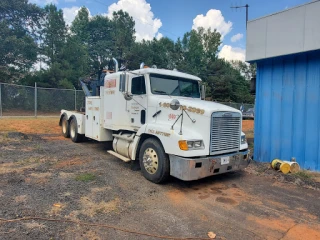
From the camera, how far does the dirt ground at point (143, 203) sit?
3453 millimetres

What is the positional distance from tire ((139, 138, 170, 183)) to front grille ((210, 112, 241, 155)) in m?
1.05

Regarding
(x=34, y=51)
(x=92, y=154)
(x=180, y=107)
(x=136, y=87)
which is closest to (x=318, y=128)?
(x=180, y=107)

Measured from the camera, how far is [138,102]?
6398 millimetres

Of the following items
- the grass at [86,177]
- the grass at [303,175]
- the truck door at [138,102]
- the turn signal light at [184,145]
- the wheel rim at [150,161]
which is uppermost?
the truck door at [138,102]

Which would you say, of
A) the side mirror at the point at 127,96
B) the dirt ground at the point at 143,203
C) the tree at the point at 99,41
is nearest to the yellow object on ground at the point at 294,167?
the dirt ground at the point at 143,203

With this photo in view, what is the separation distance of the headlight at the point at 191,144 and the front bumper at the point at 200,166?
0.73 ft

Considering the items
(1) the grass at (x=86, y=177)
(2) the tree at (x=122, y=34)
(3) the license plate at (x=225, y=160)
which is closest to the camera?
(3) the license plate at (x=225, y=160)

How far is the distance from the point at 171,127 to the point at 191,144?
0.63 m

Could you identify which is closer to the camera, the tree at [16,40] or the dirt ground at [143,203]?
the dirt ground at [143,203]

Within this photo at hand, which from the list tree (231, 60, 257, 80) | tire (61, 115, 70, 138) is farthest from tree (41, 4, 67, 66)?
tree (231, 60, 257, 80)

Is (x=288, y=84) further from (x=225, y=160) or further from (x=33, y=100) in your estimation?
(x=33, y=100)

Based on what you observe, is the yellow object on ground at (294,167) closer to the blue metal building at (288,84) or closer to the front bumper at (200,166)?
the blue metal building at (288,84)

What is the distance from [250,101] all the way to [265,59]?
42754 mm

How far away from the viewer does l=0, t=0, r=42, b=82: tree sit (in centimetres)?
2409
